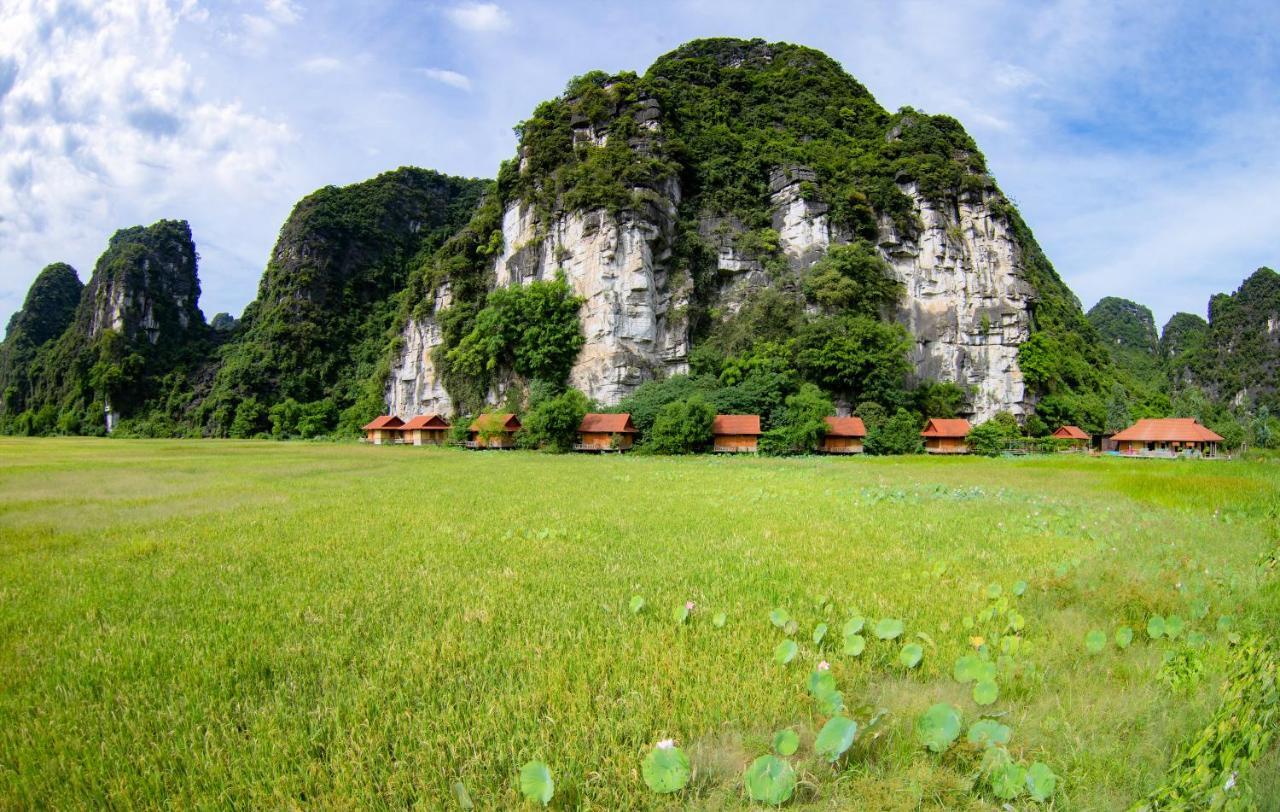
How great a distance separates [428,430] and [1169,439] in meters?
74.0

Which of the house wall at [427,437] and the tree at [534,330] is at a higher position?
the tree at [534,330]

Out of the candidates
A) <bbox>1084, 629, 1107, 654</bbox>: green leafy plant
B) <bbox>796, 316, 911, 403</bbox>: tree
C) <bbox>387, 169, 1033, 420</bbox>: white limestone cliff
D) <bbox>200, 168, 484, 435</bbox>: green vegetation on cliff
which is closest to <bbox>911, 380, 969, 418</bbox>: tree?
<bbox>387, 169, 1033, 420</bbox>: white limestone cliff

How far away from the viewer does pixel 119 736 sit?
3.13 m

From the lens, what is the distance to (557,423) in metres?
46.5

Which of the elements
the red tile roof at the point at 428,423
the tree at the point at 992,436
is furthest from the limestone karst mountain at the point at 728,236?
the tree at the point at 992,436

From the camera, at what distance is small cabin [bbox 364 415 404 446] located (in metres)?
67.8

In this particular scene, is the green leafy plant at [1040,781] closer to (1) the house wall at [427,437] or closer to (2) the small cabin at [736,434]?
(2) the small cabin at [736,434]

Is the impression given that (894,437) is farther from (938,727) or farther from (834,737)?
(834,737)

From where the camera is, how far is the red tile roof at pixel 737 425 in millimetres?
46844

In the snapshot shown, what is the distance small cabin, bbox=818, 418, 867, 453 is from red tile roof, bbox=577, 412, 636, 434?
17.5 m

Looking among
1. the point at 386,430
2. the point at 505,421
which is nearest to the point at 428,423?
the point at 386,430

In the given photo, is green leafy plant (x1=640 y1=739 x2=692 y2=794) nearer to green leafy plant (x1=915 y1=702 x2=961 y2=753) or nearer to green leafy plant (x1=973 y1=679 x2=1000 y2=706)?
green leafy plant (x1=915 y1=702 x2=961 y2=753)

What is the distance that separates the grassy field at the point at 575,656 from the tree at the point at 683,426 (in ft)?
113

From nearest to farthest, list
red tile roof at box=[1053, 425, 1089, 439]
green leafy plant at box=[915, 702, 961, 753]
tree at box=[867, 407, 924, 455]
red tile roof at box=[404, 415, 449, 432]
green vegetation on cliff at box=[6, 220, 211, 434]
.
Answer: green leafy plant at box=[915, 702, 961, 753], tree at box=[867, 407, 924, 455], red tile roof at box=[1053, 425, 1089, 439], red tile roof at box=[404, 415, 449, 432], green vegetation on cliff at box=[6, 220, 211, 434]
